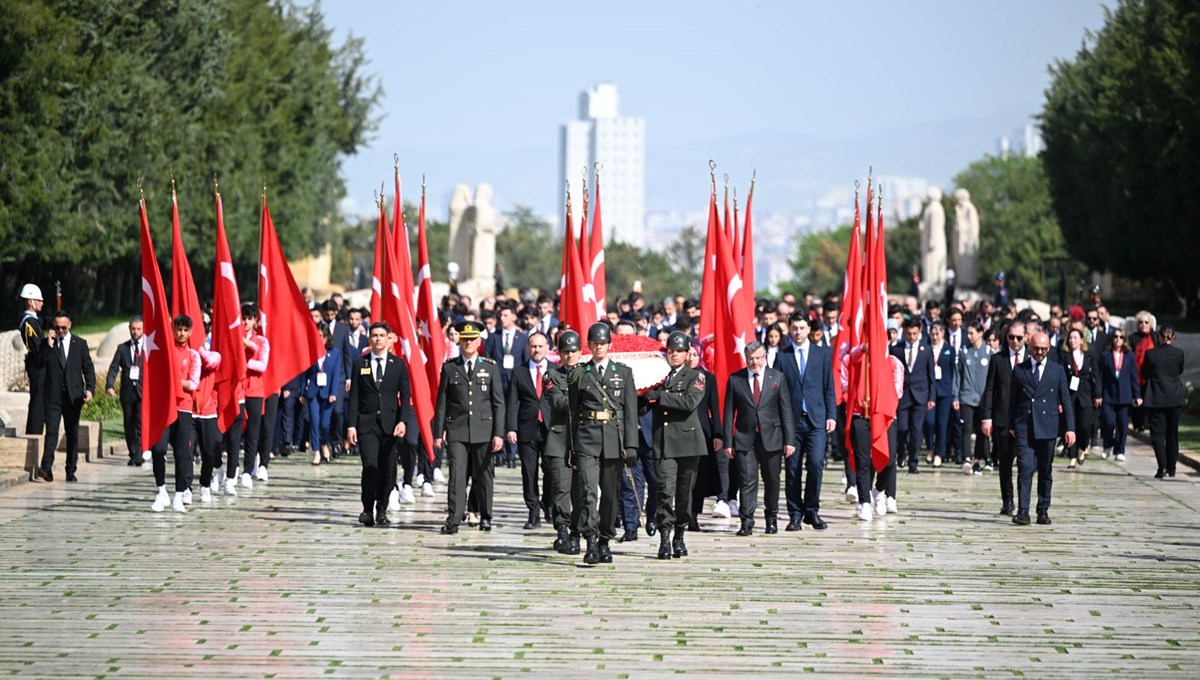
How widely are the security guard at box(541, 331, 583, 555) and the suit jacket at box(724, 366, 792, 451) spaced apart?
1.73 metres

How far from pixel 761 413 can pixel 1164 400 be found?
8872 millimetres

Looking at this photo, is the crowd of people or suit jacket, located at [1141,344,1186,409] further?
suit jacket, located at [1141,344,1186,409]

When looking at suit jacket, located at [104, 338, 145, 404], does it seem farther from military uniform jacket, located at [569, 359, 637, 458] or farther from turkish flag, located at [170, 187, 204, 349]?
military uniform jacket, located at [569, 359, 637, 458]

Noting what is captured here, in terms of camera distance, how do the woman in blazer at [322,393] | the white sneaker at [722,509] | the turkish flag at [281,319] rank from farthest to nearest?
the woman in blazer at [322,393]
the turkish flag at [281,319]
the white sneaker at [722,509]

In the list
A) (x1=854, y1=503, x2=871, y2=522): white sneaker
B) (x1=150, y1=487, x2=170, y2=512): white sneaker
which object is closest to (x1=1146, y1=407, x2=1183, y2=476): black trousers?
(x1=854, y1=503, x2=871, y2=522): white sneaker

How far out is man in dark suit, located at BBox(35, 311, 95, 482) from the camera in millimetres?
21641

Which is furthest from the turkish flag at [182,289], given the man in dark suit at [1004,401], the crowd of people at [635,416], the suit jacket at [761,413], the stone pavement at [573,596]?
the man in dark suit at [1004,401]

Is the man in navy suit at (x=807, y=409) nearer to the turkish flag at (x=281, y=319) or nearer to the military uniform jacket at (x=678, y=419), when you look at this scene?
the military uniform jacket at (x=678, y=419)

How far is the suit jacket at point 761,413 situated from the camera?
17.7 m

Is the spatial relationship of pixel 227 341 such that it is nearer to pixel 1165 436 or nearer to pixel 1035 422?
pixel 1035 422

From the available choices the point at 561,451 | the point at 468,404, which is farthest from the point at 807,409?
the point at 468,404

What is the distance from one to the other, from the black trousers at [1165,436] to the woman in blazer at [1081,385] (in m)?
1.20

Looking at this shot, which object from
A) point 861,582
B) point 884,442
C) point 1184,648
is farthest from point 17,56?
point 1184,648

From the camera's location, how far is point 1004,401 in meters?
19.5
